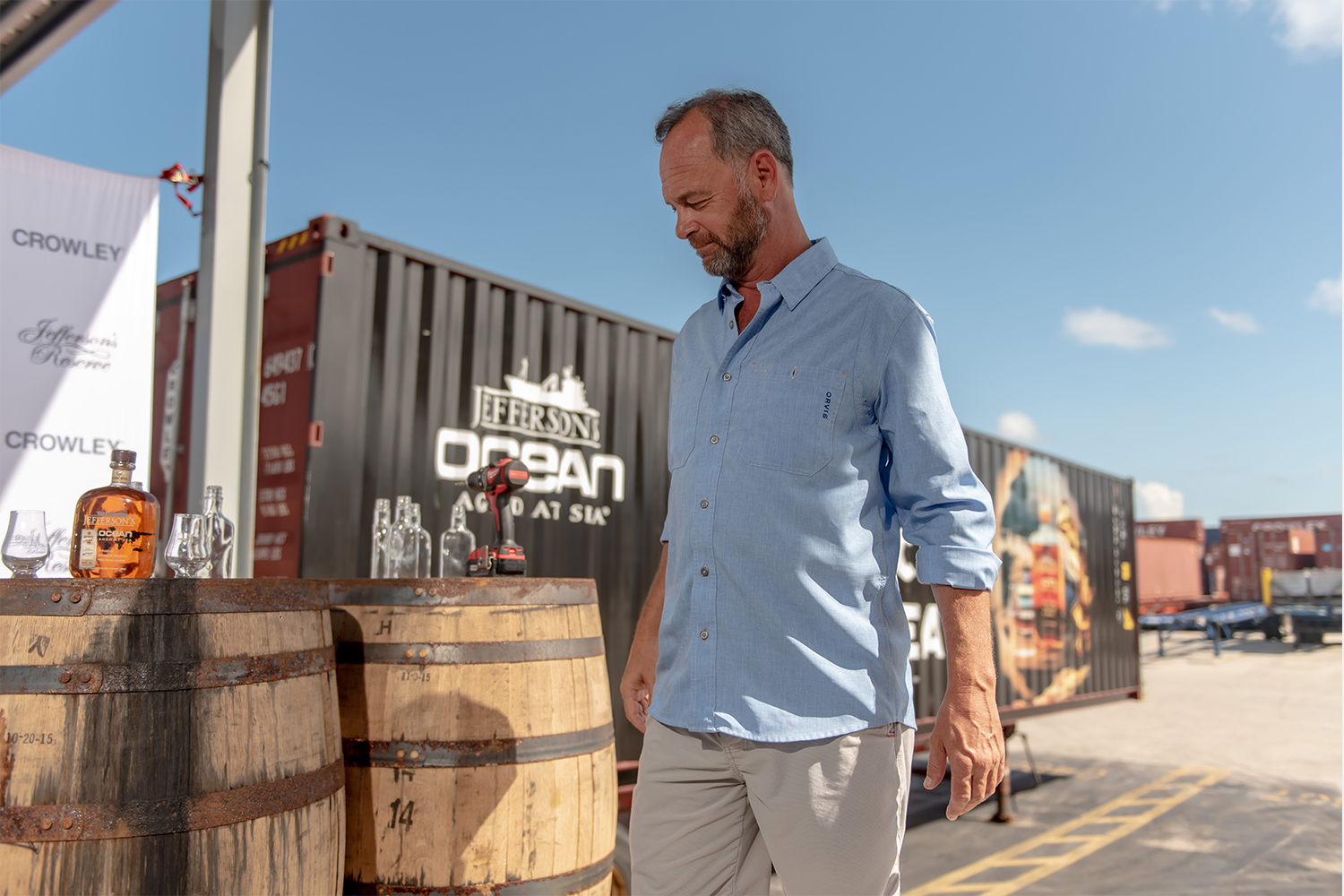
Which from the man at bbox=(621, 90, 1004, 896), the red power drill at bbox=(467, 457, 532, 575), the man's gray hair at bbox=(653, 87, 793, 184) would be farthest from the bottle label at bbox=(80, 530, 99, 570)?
the man's gray hair at bbox=(653, 87, 793, 184)

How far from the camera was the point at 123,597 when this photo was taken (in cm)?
160

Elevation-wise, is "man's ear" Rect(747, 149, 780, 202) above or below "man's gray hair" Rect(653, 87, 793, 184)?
below

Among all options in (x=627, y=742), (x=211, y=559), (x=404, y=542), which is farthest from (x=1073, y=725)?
(x=211, y=559)

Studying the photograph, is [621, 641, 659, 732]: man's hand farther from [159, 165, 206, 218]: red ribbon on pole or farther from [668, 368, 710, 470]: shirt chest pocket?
[159, 165, 206, 218]: red ribbon on pole

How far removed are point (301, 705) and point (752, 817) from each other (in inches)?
36.9

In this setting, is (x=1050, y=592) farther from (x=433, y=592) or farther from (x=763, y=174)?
(x=763, y=174)

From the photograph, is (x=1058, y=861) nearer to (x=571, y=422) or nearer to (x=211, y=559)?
(x=571, y=422)

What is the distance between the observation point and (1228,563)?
27.2 meters

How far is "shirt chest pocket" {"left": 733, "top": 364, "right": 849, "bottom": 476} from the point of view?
152 centimetres

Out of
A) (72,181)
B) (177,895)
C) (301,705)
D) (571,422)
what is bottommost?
(177,895)

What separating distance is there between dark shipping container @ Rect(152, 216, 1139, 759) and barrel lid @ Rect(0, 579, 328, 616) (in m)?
2.06

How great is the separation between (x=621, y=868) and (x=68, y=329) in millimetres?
2948

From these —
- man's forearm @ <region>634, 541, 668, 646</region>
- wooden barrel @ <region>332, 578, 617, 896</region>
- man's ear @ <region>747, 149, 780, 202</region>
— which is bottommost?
wooden barrel @ <region>332, 578, 617, 896</region>

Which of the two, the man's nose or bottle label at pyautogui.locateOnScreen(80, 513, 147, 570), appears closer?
the man's nose
